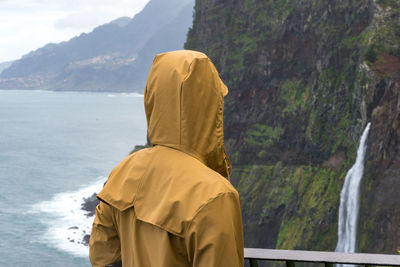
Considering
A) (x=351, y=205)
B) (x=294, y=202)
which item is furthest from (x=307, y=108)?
(x=351, y=205)

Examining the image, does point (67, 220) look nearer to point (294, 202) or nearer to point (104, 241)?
point (294, 202)

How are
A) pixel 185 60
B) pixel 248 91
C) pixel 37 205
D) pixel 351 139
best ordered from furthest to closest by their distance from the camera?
pixel 37 205
pixel 248 91
pixel 351 139
pixel 185 60

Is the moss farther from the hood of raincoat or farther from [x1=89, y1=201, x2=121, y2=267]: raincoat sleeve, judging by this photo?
the hood of raincoat

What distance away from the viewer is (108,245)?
2324 mm

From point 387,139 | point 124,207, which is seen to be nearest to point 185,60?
point 124,207

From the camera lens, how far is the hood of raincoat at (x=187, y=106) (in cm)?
202

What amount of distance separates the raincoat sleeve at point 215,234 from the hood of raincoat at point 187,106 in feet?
0.98

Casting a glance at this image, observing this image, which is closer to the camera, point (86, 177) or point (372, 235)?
point (372, 235)

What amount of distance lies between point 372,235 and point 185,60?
25418 millimetres

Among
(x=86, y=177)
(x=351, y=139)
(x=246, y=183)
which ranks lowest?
(x=86, y=177)

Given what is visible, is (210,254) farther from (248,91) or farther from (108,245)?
(248,91)

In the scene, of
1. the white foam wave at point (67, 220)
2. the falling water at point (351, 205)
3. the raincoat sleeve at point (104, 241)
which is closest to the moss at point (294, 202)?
the falling water at point (351, 205)

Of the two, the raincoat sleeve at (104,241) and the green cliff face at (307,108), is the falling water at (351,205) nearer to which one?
the green cliff face at (307,108)

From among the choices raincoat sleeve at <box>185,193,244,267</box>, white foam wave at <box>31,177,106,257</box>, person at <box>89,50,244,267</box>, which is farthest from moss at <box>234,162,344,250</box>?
raincoat sleeve at <box>185,193,244,267</box>
